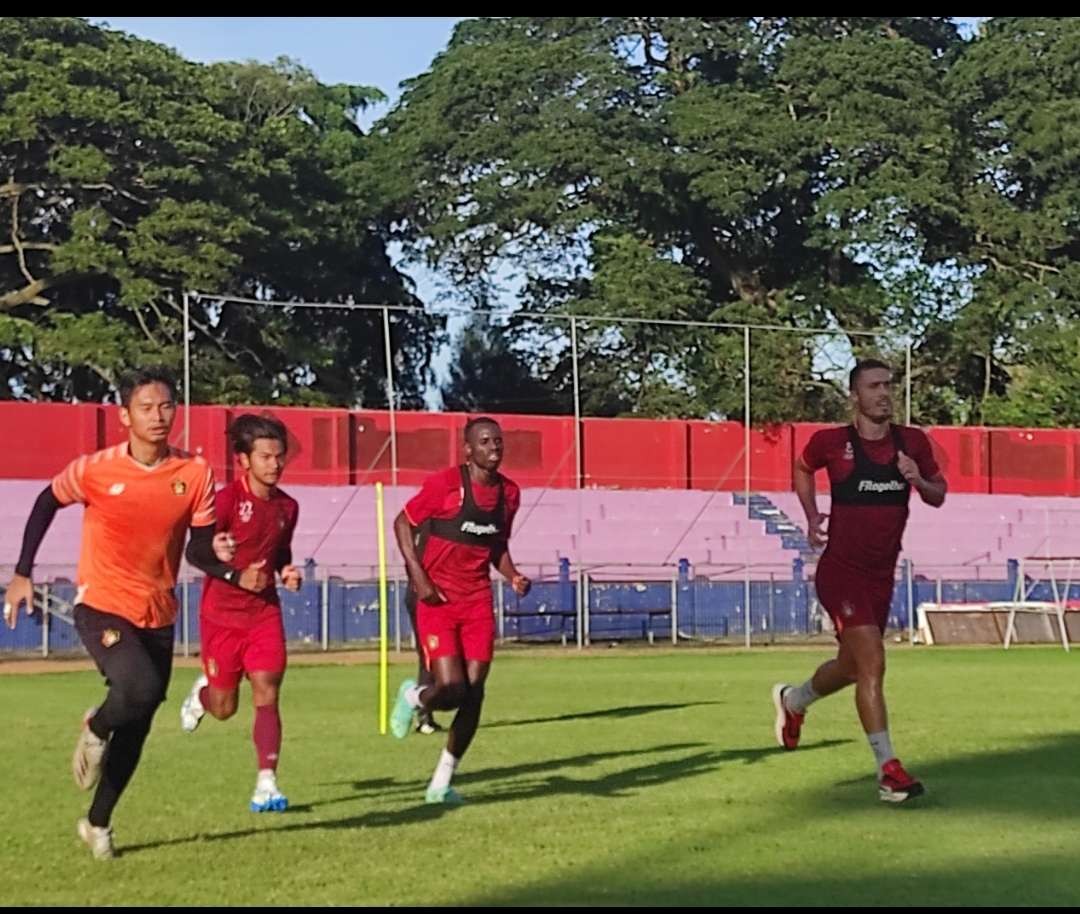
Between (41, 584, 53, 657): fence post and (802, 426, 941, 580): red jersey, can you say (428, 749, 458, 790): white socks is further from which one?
(41, 584, 53, 657): fence post

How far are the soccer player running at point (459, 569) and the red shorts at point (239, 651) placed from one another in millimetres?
803

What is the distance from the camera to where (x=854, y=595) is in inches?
425

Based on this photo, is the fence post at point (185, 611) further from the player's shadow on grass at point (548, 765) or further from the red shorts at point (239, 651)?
the red shorts at point (239, 651)

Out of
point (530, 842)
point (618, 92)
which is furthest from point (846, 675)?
point (618, 92)

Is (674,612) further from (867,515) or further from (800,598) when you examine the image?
(867,515)

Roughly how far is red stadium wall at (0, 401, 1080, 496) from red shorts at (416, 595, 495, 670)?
2581 centimetres

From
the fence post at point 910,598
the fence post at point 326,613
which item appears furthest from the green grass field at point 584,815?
the fence post at point 910,598

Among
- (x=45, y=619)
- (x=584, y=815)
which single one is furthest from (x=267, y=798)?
(x=45, y=619)

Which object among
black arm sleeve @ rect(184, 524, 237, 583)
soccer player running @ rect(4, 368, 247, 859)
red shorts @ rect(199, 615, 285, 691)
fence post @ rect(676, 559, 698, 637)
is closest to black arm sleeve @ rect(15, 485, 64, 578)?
soccer player running @ rect(4, 368, 247, 859)

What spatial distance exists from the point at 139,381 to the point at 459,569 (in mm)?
2793

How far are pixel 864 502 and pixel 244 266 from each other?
1642 inches

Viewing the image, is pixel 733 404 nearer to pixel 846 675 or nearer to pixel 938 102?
pixel 938 102

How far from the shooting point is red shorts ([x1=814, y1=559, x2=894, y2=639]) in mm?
10781

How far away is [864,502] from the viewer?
10797mm
